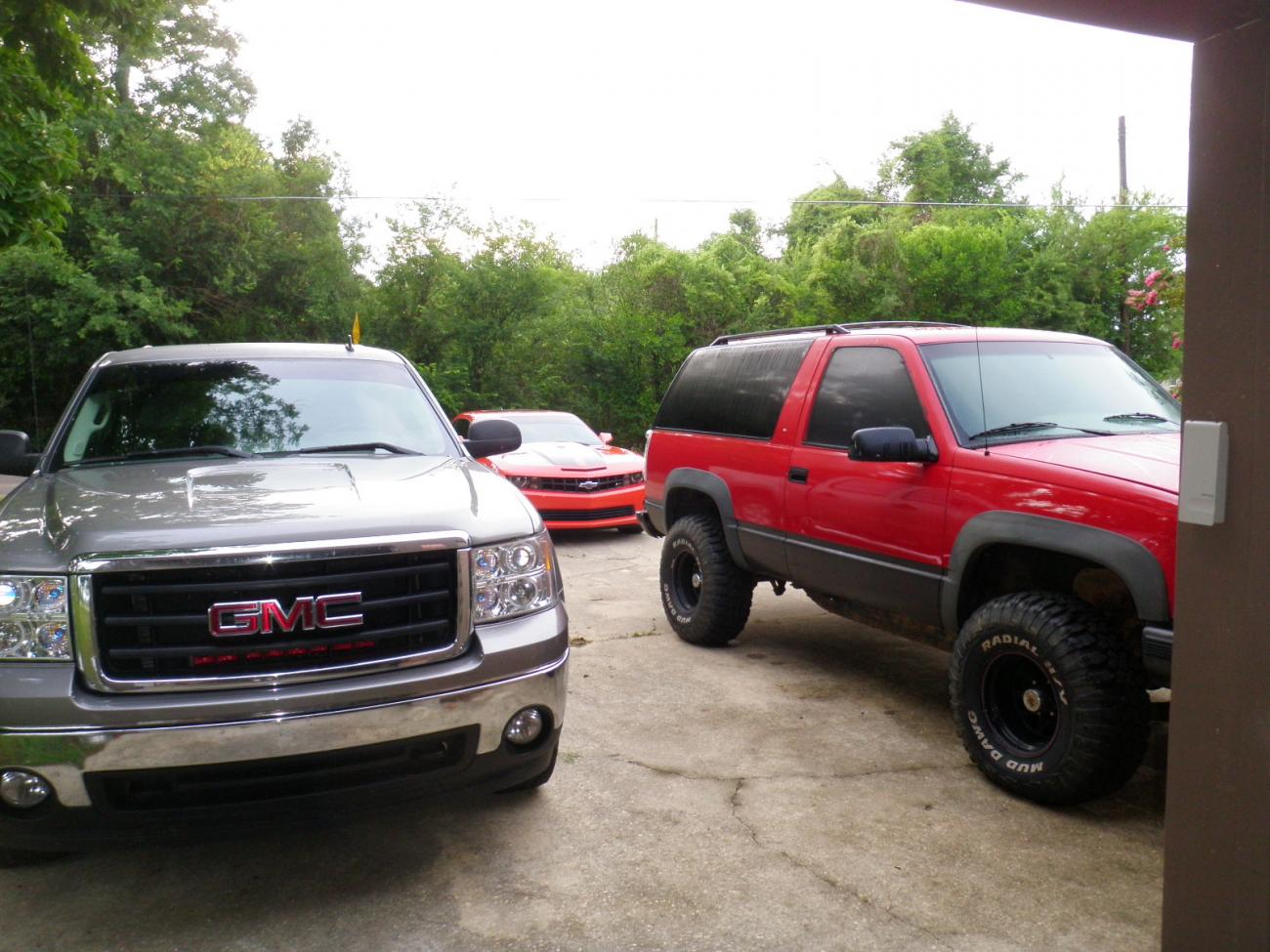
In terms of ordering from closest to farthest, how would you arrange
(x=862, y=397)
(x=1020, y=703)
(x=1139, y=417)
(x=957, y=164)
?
(x=1020, y=703), (x=1139, y=417), (x=862, y=397), (x=957, y=164)

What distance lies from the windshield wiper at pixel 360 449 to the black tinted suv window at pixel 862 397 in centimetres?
213

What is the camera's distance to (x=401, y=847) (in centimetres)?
363

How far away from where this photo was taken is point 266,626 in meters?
2.97

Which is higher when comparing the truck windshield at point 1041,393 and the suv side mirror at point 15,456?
the truck windshield at point 1041,393

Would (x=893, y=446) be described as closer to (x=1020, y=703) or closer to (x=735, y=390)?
(x=1020, y=703)

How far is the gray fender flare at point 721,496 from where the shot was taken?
236 inches

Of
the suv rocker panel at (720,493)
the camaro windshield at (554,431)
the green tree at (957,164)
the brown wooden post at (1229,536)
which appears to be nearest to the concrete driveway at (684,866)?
the brown wooden post at (1229,536)

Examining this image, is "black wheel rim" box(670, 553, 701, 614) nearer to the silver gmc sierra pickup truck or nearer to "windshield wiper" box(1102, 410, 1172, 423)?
"windshield wiper" box(1102, 410, 1172, 423)

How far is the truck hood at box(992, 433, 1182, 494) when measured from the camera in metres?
3.71

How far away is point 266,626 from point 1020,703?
9.51 ft

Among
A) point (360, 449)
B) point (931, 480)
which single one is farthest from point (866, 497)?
point (360, 449)

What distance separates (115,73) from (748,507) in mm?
29086

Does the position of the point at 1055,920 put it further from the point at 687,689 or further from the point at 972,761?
the point at 687,689

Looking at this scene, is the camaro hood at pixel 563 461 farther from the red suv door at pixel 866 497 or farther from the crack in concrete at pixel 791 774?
the crack in concrete at pixel 791 774
